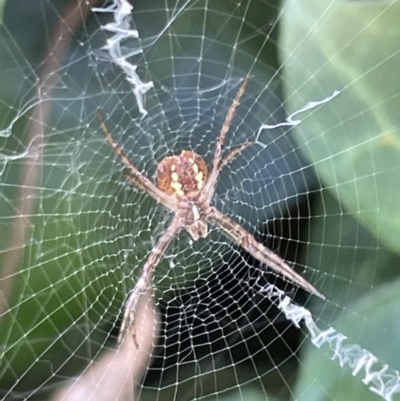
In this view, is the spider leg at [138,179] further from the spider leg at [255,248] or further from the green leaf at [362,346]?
the green leaf at [362,346]

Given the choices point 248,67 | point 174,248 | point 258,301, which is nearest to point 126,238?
point 174,248

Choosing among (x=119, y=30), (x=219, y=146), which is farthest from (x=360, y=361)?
(x=119, y=30)

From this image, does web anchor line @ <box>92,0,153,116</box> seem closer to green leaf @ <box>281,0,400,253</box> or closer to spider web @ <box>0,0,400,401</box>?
spider web @ <box>0,0,400,401</box>

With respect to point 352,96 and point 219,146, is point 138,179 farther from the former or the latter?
point 352,96

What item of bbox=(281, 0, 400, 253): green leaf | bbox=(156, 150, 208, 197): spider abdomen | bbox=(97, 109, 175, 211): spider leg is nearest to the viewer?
bbox=(281, 0, 400, 253): green leaf

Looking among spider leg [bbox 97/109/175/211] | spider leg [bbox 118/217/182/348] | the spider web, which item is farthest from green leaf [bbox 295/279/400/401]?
spider leg [bbox 97/109/175/211]

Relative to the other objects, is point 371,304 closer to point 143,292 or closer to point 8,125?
point 143,292
